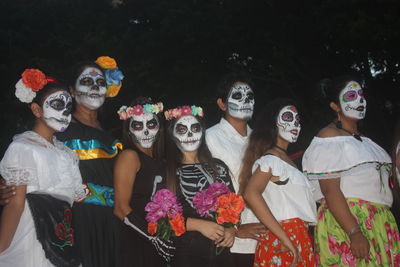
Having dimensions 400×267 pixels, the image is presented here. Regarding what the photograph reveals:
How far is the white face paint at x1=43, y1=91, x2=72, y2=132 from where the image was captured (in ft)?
12.3

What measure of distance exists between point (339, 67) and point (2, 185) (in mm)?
8599

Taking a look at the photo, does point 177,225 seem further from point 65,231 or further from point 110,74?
point 110,74

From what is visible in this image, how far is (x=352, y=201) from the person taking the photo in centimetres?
392

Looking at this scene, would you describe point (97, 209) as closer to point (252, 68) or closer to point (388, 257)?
point (388, 257)

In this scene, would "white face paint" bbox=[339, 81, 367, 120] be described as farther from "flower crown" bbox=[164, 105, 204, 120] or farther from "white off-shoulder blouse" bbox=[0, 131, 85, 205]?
"white off-shoulder blouse" bbox=[0, 131, 85, 205]

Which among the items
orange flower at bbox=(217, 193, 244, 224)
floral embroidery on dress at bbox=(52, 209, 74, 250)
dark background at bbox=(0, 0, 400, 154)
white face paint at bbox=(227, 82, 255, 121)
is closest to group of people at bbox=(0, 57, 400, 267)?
floral embroidery on dress at bbox=(52, 209, 74, 250)

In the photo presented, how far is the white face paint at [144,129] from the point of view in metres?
4.12

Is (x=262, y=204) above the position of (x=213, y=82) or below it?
below

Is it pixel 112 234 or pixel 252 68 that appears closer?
pixel 112 234

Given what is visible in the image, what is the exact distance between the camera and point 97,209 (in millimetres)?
4090

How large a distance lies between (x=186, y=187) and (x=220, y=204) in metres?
0.38

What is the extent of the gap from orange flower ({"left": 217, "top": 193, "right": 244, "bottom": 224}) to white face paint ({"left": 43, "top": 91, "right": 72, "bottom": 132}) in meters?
1.37

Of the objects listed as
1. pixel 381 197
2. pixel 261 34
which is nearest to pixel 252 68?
pixel 261 34

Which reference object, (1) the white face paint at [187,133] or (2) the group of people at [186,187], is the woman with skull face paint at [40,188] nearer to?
(2) the group of people at [186,187]
